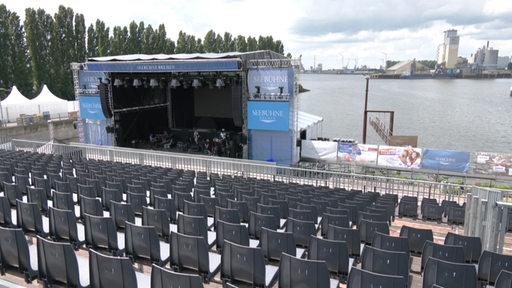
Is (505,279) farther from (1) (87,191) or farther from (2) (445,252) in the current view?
(1) (87,191)

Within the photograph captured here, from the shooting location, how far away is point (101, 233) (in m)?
5.30

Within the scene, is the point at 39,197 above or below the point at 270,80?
below

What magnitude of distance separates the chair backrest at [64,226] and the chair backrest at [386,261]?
13.7 feet

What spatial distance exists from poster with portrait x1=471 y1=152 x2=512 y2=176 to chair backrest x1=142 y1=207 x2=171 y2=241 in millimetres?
17359

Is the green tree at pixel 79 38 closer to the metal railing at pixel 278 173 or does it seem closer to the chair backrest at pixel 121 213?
the metal railing at pixel 278 173

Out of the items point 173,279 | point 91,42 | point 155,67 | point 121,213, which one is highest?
point 91,42

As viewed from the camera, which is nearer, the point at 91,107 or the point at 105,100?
the point at 105,100

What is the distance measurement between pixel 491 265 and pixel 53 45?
1827 inches

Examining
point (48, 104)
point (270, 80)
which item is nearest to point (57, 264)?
point (270, 80)

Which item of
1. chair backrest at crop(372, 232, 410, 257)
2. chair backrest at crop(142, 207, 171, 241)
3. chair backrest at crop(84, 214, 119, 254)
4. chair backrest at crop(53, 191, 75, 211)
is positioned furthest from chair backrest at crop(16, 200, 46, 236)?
chair backrest at crop(372, 232, 410, 257)

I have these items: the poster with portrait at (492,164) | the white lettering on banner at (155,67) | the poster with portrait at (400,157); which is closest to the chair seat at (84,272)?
the white lettering on banner at (155,67)

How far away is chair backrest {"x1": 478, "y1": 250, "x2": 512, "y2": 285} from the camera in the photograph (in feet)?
15.1

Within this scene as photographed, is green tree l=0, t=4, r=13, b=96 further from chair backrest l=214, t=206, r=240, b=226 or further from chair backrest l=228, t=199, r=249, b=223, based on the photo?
chair backrest l=214, t=206, r=240, b=226

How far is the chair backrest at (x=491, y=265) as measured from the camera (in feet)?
15.1
